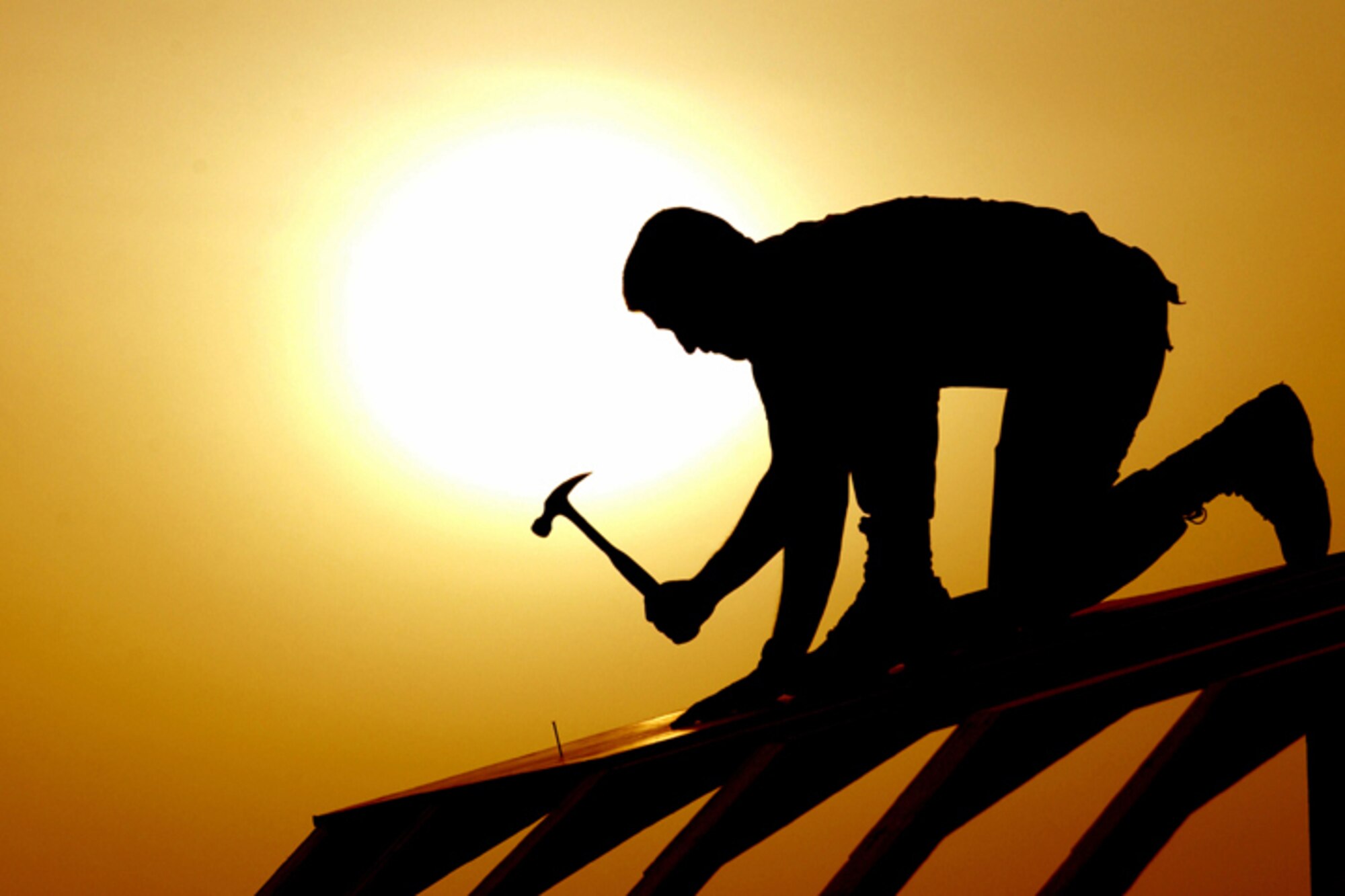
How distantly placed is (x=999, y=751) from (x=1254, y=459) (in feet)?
4.88

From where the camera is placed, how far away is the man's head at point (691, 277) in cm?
279

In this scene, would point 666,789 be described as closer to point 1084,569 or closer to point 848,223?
point 1084,569

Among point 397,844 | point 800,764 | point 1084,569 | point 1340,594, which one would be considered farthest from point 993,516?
point 397,844

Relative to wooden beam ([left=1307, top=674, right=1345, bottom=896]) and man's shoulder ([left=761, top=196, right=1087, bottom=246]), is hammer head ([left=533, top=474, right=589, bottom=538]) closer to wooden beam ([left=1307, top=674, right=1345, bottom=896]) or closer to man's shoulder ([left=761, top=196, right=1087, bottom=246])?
man's shoulder ([left=761, top=196, right=1087, bottom=246])

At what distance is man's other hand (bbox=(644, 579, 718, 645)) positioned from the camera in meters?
2.99

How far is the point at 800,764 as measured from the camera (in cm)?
181

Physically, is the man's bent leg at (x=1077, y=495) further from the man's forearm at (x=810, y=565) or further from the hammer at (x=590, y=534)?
the hammer at (x=590, y=534)

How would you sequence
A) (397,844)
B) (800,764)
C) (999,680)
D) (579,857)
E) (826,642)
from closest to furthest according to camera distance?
1. (800,764)
2. (999,680)
3. (579,857)
4. (397,844)
5. (826,642)

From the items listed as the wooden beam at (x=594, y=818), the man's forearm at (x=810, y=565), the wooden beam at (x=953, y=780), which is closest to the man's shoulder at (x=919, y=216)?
the man's forearm at (x=810, y=565)

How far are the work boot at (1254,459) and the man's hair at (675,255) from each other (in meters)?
1.09

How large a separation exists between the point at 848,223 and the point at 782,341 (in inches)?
12.1

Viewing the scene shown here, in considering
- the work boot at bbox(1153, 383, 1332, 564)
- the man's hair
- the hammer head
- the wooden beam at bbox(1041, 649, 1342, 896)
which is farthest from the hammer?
the wooden beam at bbox(1041, 649, 1342, 896)

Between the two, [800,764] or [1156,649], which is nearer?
[800,764]

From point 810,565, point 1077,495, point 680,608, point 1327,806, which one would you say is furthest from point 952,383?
point 1327,806
